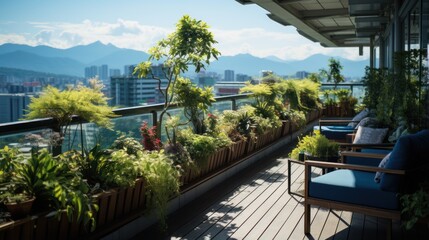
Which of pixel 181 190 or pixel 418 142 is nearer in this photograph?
pixel 418 142

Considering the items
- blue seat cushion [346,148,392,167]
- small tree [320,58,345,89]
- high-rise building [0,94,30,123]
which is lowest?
blue seat cushion [346,148,392,167]

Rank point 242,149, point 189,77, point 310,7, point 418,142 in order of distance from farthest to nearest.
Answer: point 310,7, point 242,149, point 189,77, point 418,142

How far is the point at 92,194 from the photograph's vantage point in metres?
3.38

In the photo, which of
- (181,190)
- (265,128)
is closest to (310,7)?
(265,128)

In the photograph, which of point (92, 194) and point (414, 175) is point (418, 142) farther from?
point (92, 194)

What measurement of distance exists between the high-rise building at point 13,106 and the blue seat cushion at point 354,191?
8.51 ft

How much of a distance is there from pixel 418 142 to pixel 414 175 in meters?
0.27

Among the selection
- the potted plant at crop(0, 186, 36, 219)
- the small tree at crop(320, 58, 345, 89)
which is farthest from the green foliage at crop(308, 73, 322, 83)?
the potted plant at crop(0, 186, 36, 219)

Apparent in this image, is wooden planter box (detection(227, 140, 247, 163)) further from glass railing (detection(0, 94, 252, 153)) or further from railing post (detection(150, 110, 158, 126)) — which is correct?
railing post (detection(150, 110, 158, 126))

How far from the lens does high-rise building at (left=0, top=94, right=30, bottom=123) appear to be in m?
3.66

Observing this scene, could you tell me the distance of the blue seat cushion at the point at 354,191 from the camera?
3.39 metres

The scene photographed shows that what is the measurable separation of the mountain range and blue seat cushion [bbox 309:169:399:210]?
1088 inches

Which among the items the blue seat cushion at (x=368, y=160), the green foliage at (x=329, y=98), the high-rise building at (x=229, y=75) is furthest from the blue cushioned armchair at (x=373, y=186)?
the high-rise building at (x=229, y=75)

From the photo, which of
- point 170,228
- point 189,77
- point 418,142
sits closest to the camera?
point 418,142
